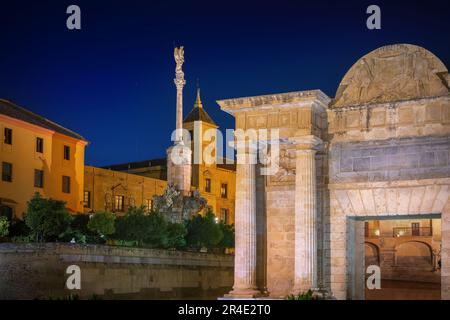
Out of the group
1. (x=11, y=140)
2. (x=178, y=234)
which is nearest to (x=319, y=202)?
(x=178, y=234)

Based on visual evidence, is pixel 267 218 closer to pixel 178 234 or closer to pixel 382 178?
pixel 382 178

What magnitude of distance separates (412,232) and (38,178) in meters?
27.0

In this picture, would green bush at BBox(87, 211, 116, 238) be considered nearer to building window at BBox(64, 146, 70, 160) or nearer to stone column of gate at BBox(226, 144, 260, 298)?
stone column of gate at BBox(226, 144, 260, 298)

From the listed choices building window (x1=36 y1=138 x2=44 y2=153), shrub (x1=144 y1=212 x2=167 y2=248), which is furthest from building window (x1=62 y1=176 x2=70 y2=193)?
shrub (x1=144 y1=212 x2=167 y2=248)

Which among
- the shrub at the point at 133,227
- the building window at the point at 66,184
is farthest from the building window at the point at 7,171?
the shrub at the point at 133,227

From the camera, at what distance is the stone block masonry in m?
30.6

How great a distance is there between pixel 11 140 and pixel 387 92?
3109 cm

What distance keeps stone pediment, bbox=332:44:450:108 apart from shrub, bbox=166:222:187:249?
66.2ft

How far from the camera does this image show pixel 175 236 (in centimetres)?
4203

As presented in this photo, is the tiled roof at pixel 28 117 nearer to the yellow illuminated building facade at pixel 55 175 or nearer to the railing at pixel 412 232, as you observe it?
the yellow illuminated building facade at pixel 55 175

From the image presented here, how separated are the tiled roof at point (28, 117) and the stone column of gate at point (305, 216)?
28.5 meters

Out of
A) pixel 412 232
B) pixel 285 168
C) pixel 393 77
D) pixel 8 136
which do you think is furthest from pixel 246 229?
pixel 412 232

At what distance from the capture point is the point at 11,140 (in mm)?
47500

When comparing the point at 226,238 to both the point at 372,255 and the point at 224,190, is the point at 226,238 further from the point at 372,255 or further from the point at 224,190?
the point at 224,190
